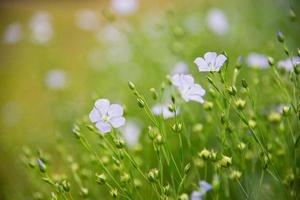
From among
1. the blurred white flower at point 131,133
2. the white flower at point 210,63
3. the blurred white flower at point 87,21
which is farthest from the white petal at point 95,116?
the blurred white flower at point 87,21

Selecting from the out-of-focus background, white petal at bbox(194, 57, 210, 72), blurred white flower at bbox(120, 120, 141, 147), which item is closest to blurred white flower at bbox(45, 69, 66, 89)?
the out-of-focus background

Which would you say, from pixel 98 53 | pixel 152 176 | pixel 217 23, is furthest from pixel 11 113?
pixel 152 176

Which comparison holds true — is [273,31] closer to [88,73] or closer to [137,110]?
[137,110]

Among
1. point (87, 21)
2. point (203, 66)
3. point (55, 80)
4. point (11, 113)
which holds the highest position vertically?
point (203, 66)

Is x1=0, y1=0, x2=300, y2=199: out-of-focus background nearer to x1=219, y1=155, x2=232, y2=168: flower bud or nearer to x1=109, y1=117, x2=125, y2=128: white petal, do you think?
x1=109, y1=117, x2=125, y2=128: white petal

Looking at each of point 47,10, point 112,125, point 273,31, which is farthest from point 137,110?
point 47,10

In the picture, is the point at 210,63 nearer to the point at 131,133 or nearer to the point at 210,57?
the point at 210,57

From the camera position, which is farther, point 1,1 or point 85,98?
point 1,1
